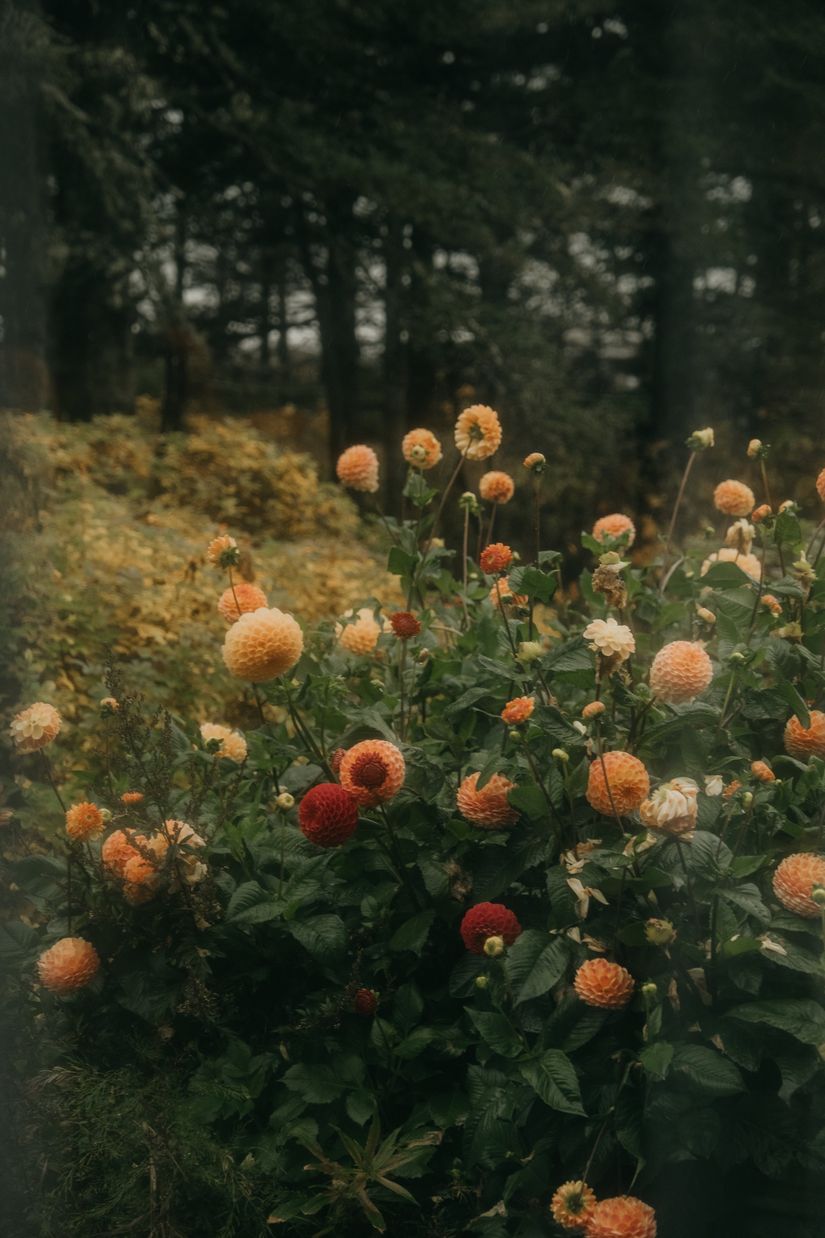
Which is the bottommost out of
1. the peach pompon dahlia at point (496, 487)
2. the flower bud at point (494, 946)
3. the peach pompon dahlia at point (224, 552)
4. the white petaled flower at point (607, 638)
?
the flower bud at point (494, 946)

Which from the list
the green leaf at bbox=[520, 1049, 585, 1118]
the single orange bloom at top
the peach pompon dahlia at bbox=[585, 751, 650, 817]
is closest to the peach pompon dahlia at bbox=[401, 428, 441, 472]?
the single orange bloom at top

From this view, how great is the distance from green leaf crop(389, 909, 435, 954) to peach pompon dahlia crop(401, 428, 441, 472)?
2.21 ft

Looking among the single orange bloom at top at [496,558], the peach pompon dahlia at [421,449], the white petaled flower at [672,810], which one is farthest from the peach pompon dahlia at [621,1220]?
the peach pompon dahlia at [421,449]

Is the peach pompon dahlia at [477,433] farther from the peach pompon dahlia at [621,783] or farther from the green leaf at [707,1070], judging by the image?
the green leaf at [707,1070]

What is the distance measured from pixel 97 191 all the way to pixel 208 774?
5648mm

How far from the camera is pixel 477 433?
1812mm

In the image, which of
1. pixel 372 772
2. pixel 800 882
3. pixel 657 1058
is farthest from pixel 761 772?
pixel 372 772

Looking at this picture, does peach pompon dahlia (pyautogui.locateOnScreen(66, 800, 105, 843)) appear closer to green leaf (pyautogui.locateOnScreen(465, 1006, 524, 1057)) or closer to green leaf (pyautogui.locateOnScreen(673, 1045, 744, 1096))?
green leaf (pyautogui.locateOnScreen(465, 1006, 524, 1057))

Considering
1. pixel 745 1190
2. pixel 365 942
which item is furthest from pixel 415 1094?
pixel 745 1190

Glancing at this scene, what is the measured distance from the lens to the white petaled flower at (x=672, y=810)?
1188 mm

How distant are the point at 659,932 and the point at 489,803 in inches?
11.0

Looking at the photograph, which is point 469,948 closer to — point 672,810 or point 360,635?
point 672,810

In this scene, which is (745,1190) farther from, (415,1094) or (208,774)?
(208,774)

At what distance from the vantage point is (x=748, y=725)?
1.60m
